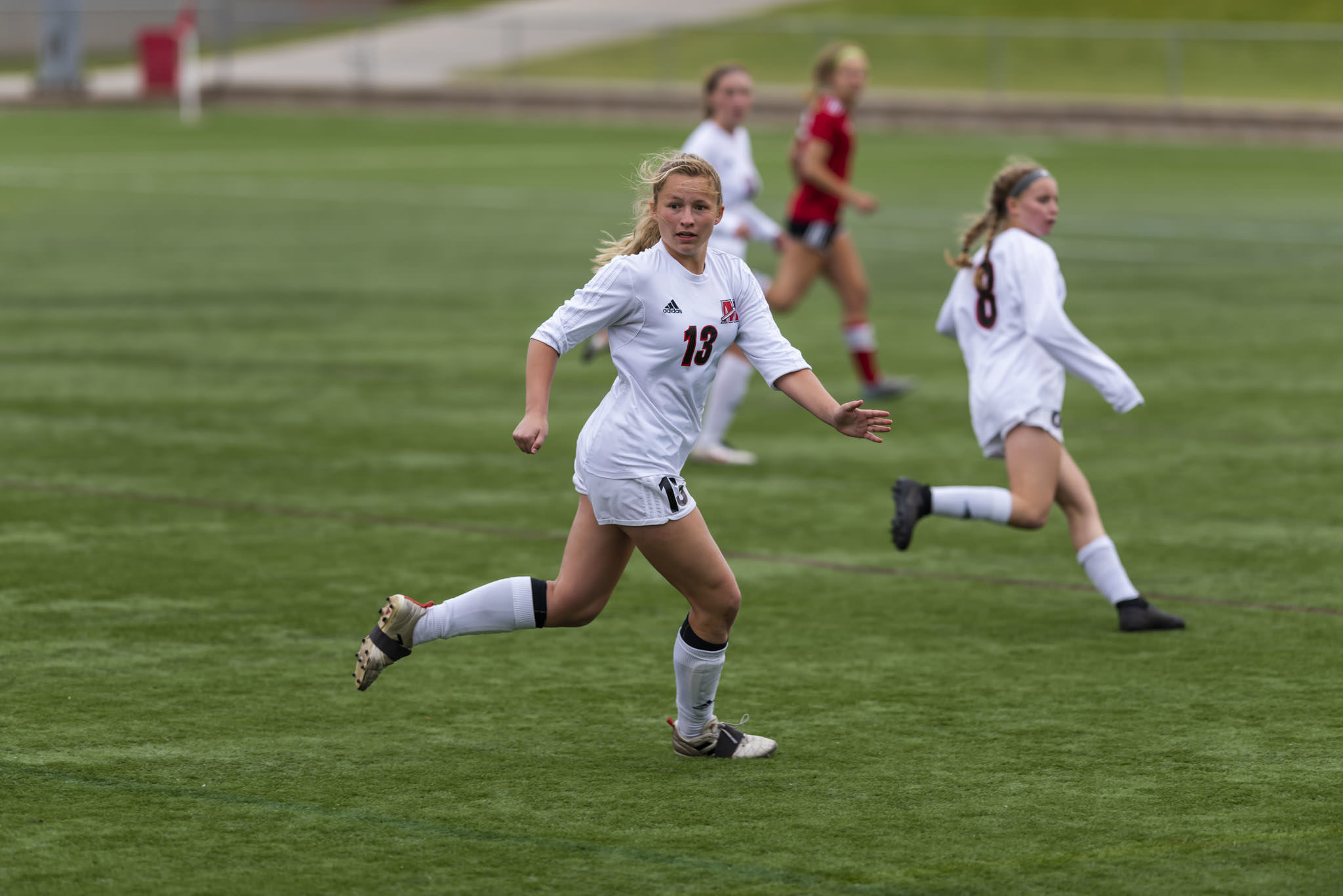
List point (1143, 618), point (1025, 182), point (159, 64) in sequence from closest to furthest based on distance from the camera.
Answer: point (1143, 618) → point (1025, 182) → point (159, 64)

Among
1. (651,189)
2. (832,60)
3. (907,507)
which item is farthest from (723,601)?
(832,60)

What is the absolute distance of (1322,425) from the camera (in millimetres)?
12727

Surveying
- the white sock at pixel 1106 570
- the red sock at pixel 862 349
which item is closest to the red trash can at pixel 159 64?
the red sock at pixel 862 349

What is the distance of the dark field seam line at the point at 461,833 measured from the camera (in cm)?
539

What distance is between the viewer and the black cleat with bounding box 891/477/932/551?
817 centimetres

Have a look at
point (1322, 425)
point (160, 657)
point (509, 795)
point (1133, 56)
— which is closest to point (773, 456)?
point (1322, 425)

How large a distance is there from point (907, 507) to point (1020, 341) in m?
0.79

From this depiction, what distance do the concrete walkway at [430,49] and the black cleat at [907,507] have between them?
41.1 metres

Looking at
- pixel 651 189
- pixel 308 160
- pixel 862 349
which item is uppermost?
pixel 651 189

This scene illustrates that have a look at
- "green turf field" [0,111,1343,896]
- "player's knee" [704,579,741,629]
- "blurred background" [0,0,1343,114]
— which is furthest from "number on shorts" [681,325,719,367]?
"blurred background" [0,0,1343,114]

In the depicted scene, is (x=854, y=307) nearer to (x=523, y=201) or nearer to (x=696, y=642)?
(x=696, y=642)

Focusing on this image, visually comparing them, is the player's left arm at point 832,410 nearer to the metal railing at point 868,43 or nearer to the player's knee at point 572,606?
the player's knee at point 572,606

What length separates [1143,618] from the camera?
809cm

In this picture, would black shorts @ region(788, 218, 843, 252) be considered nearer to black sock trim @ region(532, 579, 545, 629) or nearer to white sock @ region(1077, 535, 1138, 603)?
white sock @ region(1077, 535, 1138, 603)
